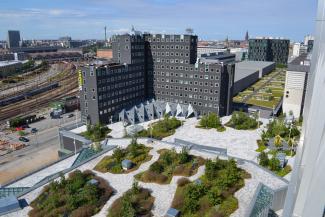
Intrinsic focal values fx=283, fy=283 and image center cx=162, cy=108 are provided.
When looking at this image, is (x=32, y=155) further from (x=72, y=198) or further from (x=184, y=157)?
(x=184, y=157)

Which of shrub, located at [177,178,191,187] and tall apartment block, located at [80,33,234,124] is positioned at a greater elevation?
tall apartment block, located at [80,33,234,124]

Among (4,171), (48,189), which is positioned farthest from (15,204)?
(4,171)

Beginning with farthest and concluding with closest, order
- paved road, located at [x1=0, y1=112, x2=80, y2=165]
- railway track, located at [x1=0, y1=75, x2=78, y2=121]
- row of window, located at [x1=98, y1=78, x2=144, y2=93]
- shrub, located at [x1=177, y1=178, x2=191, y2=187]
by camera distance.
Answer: railway track, located at [x1=0, y1=75, x2=78, y2=121] → row of window, located at [x1=98, y1=78, x2=144, y2=93] → paved road, located at [x1=0, y1=112, x2=80, y2=165] → shrub, located at [x1=177, y1=178, x2=191, y2=187]

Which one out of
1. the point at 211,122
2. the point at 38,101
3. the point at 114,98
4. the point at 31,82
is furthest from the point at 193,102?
the point at 31,82

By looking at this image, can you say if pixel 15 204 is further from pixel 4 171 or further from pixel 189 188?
pixel 4 171

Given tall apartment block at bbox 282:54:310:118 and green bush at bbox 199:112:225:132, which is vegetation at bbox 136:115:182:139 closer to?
green bush at bbox 199:112:225:132

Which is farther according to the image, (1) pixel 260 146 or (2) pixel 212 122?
(2) pixel 212 122

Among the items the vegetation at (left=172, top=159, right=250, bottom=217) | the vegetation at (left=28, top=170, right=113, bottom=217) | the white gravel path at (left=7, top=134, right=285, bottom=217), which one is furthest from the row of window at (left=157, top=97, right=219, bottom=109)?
the vegetation at (left=28, top=170, right=113, bottom=217)
